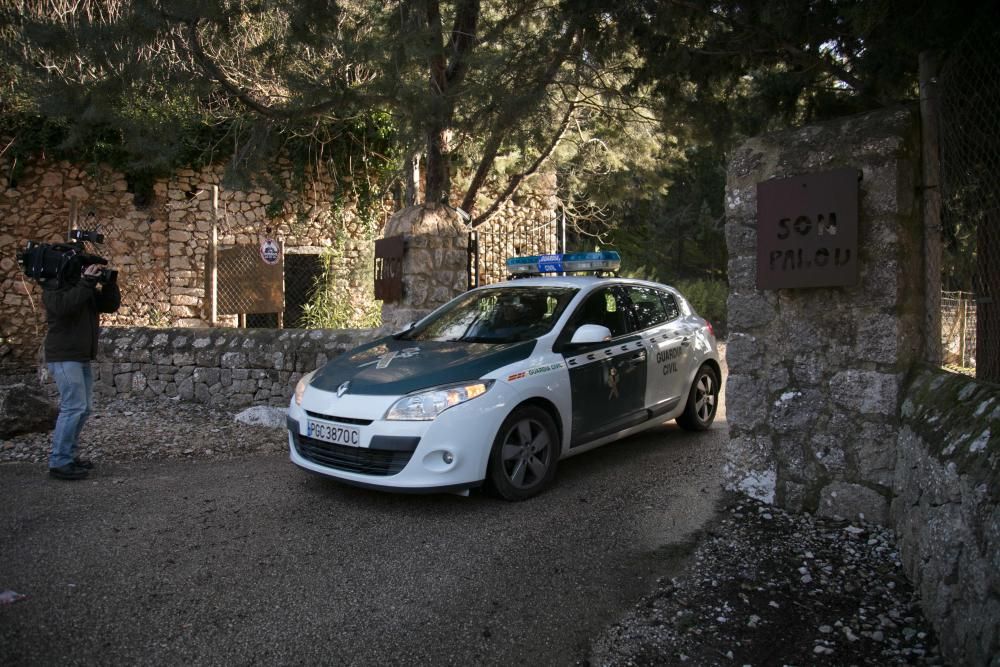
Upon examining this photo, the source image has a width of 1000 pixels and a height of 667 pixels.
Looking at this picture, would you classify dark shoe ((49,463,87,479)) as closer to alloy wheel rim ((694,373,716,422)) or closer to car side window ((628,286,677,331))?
car side window ((628,286,677,331))

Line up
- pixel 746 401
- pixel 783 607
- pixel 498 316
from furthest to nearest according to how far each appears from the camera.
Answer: pixel 498 316, pixel 746 401, pixel 783 607

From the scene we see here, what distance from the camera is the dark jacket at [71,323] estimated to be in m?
5.44

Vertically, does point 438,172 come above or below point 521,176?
below

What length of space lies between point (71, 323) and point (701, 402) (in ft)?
17.7

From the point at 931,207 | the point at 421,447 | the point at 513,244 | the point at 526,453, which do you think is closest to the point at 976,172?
the point at 931,207

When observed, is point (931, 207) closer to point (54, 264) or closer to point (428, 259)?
point (428, 259)

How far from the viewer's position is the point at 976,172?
3.54 meters

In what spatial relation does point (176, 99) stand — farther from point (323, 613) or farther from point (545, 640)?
point (545, 640)

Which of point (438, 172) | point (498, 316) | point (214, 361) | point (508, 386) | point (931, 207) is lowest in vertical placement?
point (214, 361)

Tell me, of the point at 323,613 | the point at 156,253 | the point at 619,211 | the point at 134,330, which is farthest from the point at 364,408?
the point at 619,211

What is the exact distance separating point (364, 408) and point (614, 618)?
2135 millimetres

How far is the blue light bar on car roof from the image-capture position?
634cm

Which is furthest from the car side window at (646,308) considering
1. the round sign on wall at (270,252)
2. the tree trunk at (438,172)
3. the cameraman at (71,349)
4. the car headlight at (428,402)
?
the round sign on wall at (270,252)

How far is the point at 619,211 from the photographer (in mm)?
22844
